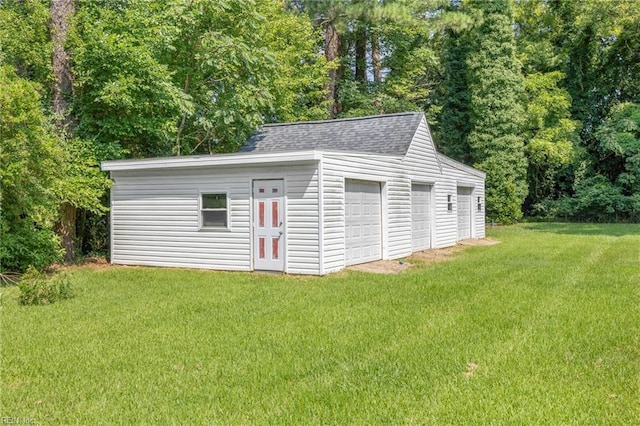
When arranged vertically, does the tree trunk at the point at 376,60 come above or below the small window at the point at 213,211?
above

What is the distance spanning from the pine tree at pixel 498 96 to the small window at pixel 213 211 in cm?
1842

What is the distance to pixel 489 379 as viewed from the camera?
4527mm

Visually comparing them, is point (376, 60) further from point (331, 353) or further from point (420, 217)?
point (331, 353)

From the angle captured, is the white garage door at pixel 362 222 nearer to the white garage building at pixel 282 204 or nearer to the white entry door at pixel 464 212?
the white garage building at pixel 282 204

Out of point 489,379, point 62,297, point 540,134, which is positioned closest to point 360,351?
point 489,379

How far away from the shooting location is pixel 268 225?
36.7ft

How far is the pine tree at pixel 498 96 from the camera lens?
26797 mm

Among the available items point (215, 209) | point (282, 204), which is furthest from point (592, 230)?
point (215, 209)

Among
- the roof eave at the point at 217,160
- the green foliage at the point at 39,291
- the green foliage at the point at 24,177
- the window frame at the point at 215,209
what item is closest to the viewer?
the green foliage at the point at 39,291

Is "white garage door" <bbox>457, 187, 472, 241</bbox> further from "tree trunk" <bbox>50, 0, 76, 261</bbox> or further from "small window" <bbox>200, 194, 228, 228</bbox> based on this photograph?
"tree trunk" <bbox>50, 0, 76, 261</bbox>

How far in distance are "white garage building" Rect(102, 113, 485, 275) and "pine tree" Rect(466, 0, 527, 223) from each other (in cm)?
1319

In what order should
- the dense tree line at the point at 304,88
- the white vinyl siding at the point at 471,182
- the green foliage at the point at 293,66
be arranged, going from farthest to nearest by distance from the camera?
the green foliage at the point at 293,66
the white vinyl siding at the point at 471,182
the dense tree line at the point at 304,88

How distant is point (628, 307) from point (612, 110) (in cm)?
2654

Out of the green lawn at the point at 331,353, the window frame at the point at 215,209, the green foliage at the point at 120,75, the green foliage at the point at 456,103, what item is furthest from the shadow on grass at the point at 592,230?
the green foliage at the point at 120,75
